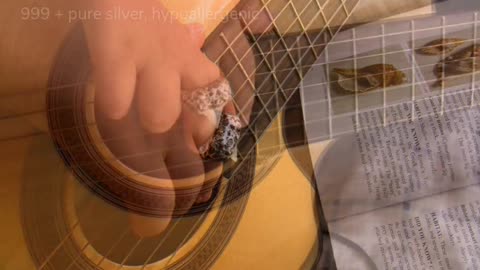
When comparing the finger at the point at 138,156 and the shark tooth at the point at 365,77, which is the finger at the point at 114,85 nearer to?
the finger at the point at 138,156

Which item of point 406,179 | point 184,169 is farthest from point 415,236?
point 184,169

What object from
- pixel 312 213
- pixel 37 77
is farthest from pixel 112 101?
pixel 312 213

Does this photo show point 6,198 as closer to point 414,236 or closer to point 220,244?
point 220,244

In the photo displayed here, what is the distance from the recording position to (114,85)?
0.46 metres

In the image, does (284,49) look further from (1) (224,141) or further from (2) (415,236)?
Result: (2) (415,236)

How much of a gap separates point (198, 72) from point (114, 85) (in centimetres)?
9

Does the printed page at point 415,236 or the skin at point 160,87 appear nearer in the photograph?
the skin at point 160,87

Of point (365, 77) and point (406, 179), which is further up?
point (365, 77)

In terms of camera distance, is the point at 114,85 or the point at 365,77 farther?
the point at 365,77

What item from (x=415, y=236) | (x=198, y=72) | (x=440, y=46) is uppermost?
(x=198, y=72)

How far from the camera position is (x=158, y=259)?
0.53 m

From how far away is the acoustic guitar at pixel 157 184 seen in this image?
18.4 inches

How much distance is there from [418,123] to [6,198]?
502mm

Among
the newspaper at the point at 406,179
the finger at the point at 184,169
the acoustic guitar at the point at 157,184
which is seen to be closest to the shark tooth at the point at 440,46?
the newspaper at the point at 406,179
